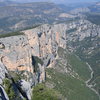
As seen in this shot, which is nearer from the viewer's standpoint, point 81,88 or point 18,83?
point 18,83

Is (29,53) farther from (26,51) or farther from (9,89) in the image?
(9,89)

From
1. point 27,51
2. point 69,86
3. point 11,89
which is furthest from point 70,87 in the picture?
point 11,89

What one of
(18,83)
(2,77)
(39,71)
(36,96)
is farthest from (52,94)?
(39,71)

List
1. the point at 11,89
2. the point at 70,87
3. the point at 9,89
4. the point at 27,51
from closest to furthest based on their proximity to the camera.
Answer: the point at 9,89
the point at 11,89
the point at 27,51
the point at 70,87

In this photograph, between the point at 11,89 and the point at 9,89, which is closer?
the point at 9,89

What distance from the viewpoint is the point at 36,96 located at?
164 ft

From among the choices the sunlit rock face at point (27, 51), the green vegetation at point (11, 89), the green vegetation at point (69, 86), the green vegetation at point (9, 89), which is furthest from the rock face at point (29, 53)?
the green vegetation at point (9, 89)

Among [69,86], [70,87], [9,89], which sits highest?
[9,89]

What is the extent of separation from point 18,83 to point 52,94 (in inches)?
295

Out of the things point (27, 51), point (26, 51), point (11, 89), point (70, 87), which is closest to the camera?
point (11, 89)

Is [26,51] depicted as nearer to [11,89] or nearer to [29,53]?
[29,53]

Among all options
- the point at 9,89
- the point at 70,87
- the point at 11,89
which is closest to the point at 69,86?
the point at 70,87

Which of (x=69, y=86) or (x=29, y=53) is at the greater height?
(x=29, y=53)

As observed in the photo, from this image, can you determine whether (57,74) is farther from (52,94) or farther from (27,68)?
(52,94)
